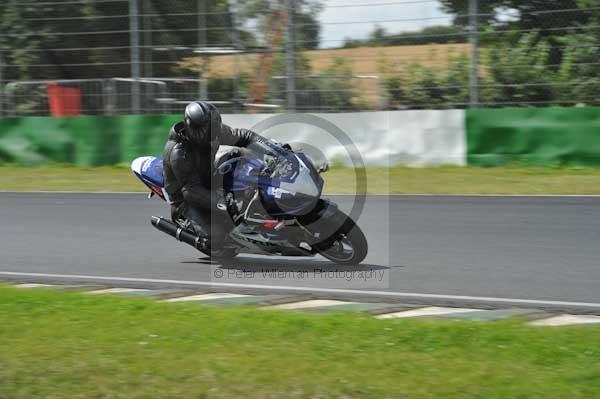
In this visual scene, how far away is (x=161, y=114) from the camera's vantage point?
17.3 m

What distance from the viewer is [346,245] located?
26.6ft

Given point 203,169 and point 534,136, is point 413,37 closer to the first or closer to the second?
point 534,136

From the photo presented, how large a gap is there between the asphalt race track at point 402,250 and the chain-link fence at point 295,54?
11.4 ft

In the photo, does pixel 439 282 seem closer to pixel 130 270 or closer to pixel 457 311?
pixel 457 311

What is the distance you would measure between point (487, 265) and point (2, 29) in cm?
1409

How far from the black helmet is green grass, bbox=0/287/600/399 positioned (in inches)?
80.7

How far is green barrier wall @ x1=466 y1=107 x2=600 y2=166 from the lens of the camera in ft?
48.3

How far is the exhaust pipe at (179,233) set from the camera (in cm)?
849

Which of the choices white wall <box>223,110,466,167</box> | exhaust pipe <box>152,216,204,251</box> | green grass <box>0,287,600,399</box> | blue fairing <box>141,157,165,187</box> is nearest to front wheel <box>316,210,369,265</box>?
exhaust pipe <box>152,216,204,251</box>

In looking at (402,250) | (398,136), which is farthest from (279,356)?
(398,136)

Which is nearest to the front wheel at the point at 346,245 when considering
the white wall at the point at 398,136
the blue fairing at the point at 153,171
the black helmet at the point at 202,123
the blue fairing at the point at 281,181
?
the blue fairing at the point at 281,181

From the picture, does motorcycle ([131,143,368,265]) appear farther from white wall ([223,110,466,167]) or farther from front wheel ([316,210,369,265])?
white wall ([223,110,466,167])

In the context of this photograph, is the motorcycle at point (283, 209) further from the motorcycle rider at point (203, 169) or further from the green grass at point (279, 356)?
the green grass at point (279, 356)

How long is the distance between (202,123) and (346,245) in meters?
1.66
